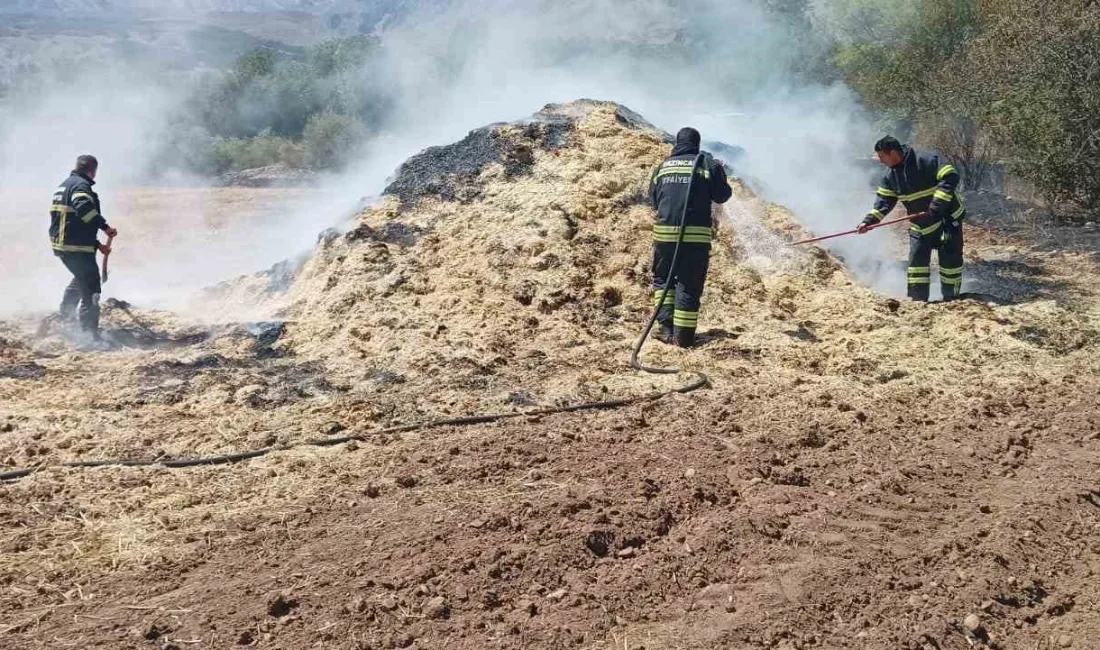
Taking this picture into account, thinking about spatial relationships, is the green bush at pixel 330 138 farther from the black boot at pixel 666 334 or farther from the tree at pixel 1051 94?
the black boot at pixel 666 334

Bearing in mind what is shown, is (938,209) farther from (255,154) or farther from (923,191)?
(255,154)

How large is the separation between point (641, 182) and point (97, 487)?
18.9 feet

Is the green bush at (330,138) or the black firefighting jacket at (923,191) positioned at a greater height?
the green bush at (330,138)

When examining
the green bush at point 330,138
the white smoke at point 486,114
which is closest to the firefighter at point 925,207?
the white smoke at point 486,114

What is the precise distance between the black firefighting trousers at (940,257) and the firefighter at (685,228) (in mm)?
2083

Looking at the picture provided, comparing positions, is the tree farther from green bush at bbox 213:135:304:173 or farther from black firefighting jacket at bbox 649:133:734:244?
green bush at bbox 213:135:304:173

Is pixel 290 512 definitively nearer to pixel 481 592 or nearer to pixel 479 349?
pixel 481 592

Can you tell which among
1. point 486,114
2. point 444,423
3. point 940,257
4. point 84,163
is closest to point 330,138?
point 486,114

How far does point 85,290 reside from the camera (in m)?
8.13

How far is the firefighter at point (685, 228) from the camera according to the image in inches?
271

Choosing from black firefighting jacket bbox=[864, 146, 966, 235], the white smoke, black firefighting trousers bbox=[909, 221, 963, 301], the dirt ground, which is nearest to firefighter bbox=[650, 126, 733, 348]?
the dirt ground

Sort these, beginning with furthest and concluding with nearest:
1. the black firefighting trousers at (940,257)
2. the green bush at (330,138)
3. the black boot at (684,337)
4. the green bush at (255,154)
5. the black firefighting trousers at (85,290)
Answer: the green bush at (255,154)
the green bush at (330,138)
the black firefighting trousers at (85,290)
the black firefighting trousers at (940,257)
the black boot at (684,337)

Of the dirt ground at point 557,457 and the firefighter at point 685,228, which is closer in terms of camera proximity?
the dirt ground at point 557,457

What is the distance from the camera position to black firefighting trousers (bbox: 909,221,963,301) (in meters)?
7.87
